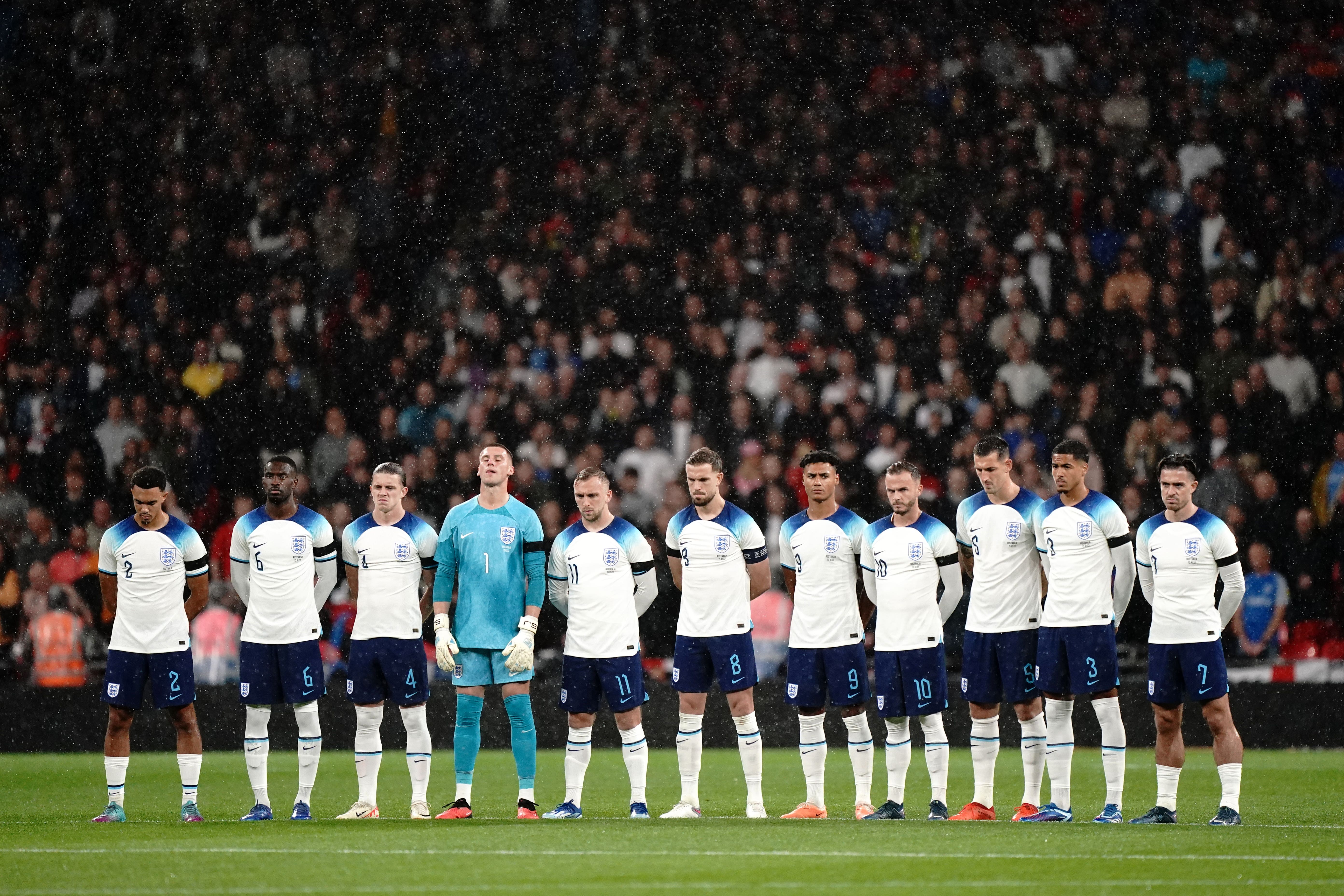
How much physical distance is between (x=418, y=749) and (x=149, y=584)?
201cm

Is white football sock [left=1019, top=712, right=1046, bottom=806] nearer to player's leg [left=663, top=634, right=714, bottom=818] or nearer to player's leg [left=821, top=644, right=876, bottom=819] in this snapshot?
player's leg [left=821, top=644, right=876, bottom=819]

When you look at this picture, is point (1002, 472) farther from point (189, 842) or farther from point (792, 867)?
point (189, 842)

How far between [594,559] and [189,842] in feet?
10.0

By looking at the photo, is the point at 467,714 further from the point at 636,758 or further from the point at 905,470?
the point at 905,470

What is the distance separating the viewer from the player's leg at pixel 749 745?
11.1 meters

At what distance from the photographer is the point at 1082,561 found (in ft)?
34.6

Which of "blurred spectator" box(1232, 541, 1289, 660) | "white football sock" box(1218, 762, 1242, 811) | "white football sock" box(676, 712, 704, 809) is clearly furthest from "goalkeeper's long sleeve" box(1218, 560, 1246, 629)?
"blurred spectator" box(1232, 541, 1289, 660)

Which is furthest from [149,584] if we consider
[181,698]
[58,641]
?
[58,641]

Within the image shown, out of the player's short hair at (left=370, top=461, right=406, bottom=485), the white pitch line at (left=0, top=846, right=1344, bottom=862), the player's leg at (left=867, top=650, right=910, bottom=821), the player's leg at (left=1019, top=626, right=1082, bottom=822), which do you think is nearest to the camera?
the white pitch line at (left=0, top=846, right=1344, bottom=862)

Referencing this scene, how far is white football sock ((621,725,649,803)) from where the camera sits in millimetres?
10945

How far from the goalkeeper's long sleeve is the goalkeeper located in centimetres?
406

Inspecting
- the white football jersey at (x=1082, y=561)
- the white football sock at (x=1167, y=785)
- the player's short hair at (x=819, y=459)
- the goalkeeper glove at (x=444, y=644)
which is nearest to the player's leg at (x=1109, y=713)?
the white football jersey at (x=1082, y=561)

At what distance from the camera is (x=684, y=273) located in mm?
20250

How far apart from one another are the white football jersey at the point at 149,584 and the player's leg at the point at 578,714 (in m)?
2.45
